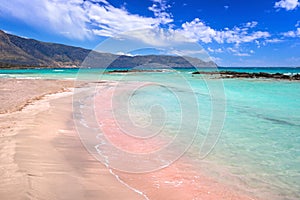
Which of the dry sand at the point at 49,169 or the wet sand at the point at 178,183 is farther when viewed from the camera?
the wet sand at the point at 178,183

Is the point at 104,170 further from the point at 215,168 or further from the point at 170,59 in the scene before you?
the point at 170,59

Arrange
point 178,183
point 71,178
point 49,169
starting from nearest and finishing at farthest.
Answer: point 71,178
point 49,169
point 178,183

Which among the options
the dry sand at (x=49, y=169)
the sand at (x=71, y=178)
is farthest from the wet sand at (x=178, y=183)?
the dry sand at (x=49, y=169)

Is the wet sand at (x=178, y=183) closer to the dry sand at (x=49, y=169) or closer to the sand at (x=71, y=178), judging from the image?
the sand at (x=71, y=178)

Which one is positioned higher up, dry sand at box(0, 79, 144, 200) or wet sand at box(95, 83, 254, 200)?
dry sand at box(0, 79, 144, 200)

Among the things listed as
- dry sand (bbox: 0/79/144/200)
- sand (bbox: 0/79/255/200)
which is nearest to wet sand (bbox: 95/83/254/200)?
sand (bbox: 0/79/255/200)

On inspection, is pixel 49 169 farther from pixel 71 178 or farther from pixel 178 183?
pixel 178 183

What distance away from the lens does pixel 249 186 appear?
5051mm

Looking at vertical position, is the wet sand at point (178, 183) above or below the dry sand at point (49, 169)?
below

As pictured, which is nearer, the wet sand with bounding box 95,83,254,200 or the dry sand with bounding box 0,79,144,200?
the dry sand with bounding box 0,79,144,200

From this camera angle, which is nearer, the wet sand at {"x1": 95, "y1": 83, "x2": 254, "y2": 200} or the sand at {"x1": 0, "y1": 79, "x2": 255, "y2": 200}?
the sand at {"x1": 0, "y1": 79, "x2": 255, "y2": 200}

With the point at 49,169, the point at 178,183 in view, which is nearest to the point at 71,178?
the point at 49,169

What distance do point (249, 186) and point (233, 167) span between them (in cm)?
101

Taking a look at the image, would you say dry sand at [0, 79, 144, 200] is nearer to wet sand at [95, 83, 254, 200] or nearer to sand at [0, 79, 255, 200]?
sand at [0, 79, 255, 200]
